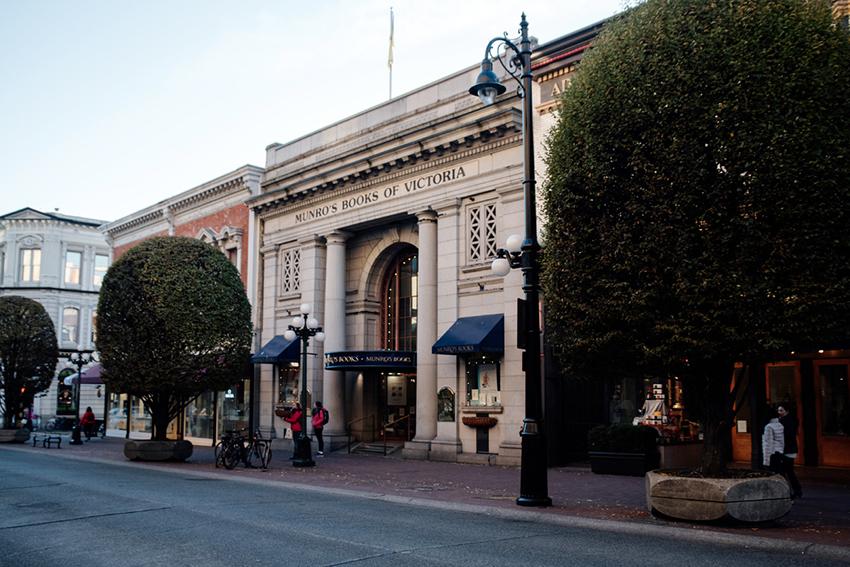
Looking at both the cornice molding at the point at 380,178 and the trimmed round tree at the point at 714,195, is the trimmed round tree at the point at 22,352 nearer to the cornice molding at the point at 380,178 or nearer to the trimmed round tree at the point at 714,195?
the cornice molding at the point at 380,178

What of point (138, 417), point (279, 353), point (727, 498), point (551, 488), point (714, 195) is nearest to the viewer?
point (727, 498)

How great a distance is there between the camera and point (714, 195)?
11.0 metres

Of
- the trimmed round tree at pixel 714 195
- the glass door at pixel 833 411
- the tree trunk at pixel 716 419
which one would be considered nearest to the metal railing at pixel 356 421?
the glass door at pixel 833 411

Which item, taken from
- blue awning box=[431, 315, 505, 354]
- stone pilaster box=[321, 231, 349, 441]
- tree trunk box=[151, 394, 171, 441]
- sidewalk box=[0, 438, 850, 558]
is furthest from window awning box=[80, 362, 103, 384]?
blue awning box=[431, 315, 505, 354]

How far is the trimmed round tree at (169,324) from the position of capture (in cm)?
2256

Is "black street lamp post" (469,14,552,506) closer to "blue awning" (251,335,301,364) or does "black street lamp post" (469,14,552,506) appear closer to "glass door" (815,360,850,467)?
"glass door" (815,360,850,467)

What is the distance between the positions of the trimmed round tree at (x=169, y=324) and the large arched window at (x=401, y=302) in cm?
620

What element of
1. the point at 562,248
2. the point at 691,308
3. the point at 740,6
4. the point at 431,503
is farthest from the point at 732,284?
the point at 431,503

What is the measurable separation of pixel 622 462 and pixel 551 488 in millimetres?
3184

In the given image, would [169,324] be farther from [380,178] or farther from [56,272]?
[56,272]

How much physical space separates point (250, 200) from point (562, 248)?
2211cm

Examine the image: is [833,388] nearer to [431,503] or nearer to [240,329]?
[431,503]

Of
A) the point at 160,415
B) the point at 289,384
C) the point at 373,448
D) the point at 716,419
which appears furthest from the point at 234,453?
the point at 716,419

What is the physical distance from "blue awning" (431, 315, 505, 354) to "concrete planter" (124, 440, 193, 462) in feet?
27.8
